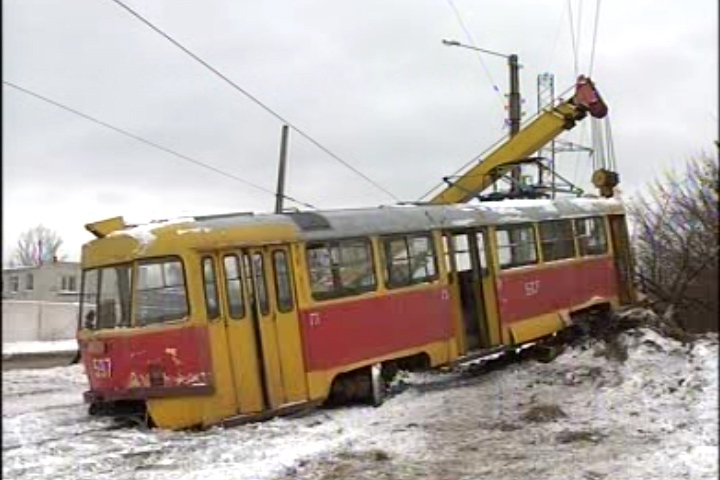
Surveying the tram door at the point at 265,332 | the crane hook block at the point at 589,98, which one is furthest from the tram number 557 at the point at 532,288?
the tram door at the point at 265,332

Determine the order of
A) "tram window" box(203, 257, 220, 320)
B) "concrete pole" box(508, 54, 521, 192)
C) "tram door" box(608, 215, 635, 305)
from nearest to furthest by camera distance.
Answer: "tram window" box(203, 257, 220, 320) → "concrete pole" box(508, 54, 521, 192) → "tram door" box(608, 215, 635, 305)

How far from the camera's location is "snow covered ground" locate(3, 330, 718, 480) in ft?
22.3

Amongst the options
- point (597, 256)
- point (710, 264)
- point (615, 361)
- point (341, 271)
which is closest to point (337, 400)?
point (341, 271)

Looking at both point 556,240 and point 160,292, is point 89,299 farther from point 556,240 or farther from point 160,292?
point 556,240

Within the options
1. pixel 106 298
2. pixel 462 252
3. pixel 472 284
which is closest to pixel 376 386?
pixel 472 284

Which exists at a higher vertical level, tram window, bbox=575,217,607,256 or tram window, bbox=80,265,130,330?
tram window, bbox=575,217,607,256

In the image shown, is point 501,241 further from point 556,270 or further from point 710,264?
point 710,264

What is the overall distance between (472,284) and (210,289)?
421 centimetres

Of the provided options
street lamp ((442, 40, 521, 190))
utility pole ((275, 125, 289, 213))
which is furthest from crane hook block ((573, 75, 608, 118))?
utility pole ((275, 125, 289, 213))

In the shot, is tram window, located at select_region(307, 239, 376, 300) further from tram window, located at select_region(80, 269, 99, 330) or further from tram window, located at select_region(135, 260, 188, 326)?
tram window, located at select_region(80, 269, 99, 330)

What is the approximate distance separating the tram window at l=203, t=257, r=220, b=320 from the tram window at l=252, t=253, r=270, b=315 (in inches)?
17.4

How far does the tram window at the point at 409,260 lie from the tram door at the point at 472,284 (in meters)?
0.63

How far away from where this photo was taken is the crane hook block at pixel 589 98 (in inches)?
386

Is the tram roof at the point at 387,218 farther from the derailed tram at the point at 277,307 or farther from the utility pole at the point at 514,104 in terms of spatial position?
the utility pole at the point at 514,104
